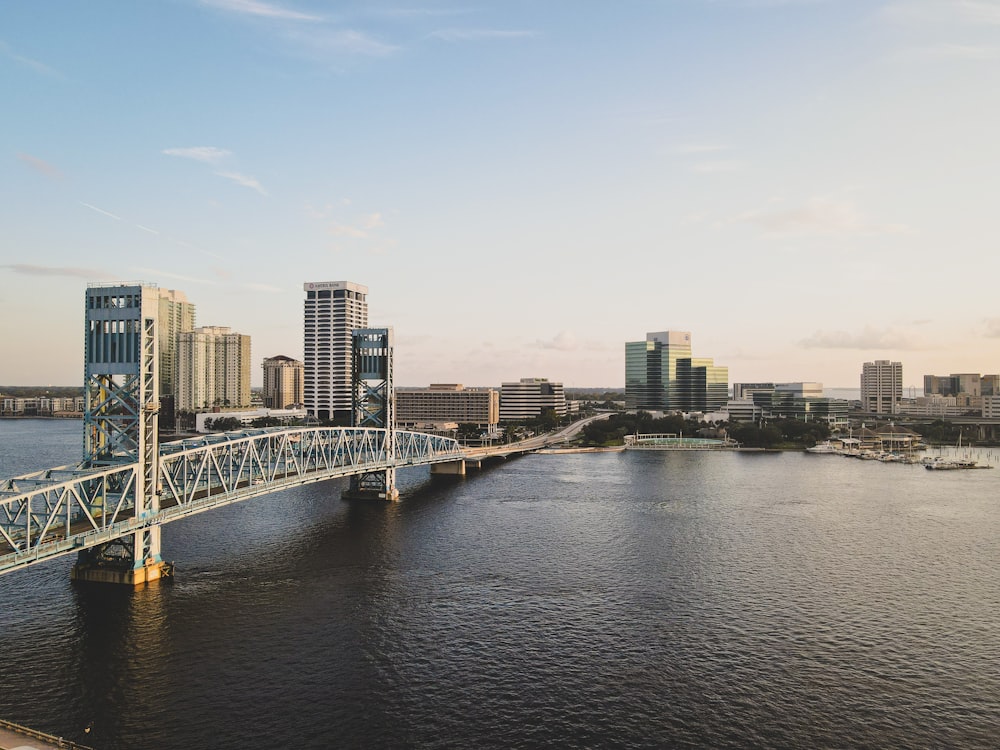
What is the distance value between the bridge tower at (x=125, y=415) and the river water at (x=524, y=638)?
2530 millimetres

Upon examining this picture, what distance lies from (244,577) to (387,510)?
3621cm

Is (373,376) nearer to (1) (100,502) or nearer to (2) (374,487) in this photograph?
(2) (374,487)

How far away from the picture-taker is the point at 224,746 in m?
31.1

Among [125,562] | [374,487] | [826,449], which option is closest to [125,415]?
[125,562]

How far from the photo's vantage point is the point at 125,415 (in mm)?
53875

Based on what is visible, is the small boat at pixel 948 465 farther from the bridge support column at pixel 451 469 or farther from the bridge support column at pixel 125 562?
the bridge support column at pixel 125 562

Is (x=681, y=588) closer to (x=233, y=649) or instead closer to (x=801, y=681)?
(x=801, y=681)

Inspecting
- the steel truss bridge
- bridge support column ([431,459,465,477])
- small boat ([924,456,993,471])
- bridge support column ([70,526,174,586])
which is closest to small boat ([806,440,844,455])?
small boat ([924,456,993,471])

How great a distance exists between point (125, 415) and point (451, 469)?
81.6 meters

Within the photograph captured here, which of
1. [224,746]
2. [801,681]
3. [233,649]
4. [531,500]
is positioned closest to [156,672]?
[233,649]

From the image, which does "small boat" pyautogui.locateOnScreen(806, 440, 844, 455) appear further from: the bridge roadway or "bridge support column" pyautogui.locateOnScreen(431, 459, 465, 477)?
the bridge roadway

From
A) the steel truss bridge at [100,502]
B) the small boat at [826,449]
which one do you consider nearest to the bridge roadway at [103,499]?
the steel truss bridge at [100,502]

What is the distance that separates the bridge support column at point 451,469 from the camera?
130m

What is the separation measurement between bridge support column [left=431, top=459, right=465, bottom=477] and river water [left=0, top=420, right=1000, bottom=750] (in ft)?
157
